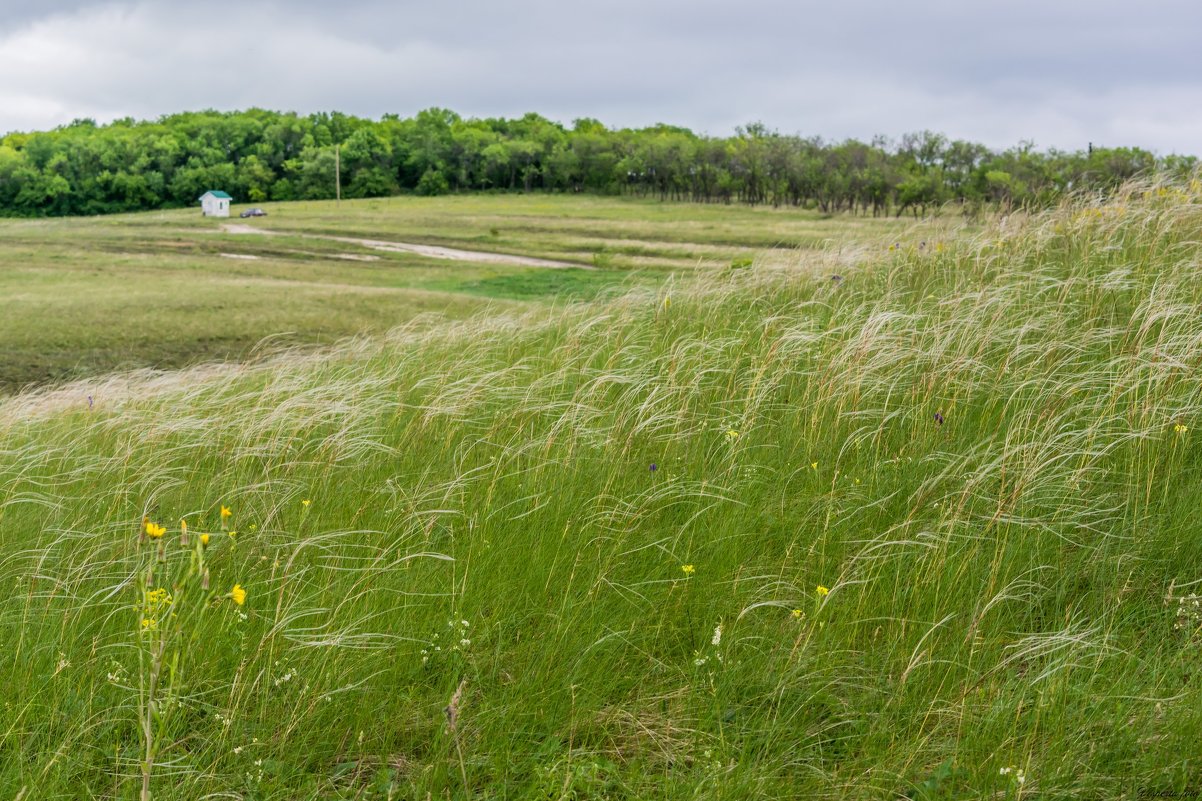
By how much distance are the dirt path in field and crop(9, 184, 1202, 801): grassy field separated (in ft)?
63.5

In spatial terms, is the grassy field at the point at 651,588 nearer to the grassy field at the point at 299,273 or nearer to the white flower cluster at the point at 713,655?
the white flower cluster at the point at 713,655

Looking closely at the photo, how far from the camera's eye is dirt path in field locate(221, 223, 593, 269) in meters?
24.5

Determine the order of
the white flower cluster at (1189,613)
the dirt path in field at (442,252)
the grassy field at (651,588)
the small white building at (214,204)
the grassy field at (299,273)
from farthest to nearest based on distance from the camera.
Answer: the small white building at (214,204) → the dirt path in field at (442,252) → the grassy field at (299,273) → the white flower cluster at (1189,613) → the grassy field at (651,588)

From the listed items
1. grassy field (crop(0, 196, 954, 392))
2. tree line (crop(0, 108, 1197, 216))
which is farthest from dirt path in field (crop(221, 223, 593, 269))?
tree line (crop(0, 108, 1197, 216))

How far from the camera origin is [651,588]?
9.73ft

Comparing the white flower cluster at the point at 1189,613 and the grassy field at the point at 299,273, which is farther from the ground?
the grassy field at the point at 299,273

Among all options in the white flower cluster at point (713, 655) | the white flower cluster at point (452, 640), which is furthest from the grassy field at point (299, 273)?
the white flower cluster at point (713, 655)

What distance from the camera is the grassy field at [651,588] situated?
227 centimetres

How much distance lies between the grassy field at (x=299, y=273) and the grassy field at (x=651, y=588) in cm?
352

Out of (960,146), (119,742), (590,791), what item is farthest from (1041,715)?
(960,146)

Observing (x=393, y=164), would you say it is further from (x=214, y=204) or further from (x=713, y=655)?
(x=713, y=655)

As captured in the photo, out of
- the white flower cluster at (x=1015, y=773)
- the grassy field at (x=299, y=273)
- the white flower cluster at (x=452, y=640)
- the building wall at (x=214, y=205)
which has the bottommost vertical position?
the white flower cluster at (x=1015, y=773)

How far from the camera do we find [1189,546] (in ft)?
10.3

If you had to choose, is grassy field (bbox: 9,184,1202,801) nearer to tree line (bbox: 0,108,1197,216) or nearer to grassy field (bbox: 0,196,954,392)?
grassy field (bbox: 0,196,954,392)
